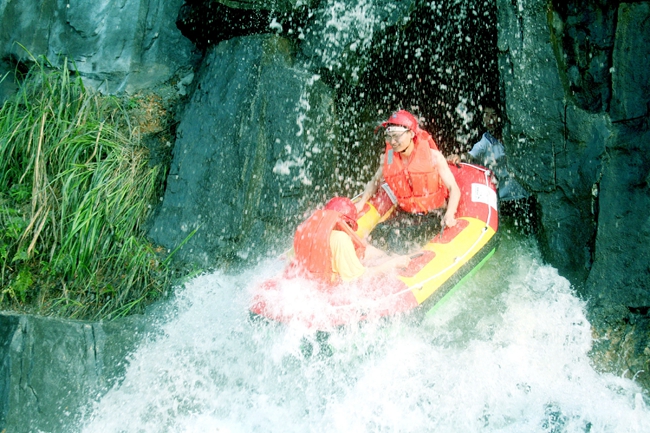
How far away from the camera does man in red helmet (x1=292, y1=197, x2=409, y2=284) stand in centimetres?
382

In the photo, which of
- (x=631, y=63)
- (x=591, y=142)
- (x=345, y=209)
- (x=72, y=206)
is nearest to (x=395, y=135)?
(x=345, y=209)

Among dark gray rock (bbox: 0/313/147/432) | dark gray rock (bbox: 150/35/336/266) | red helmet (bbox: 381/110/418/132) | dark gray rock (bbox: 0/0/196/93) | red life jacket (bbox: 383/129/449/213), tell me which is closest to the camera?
dark gray rock (bbox: 0/313/147/432)

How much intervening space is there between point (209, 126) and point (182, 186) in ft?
1.87

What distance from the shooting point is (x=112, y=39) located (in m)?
5.58

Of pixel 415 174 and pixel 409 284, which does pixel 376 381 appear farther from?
pixel 415 174

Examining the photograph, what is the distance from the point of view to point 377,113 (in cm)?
575

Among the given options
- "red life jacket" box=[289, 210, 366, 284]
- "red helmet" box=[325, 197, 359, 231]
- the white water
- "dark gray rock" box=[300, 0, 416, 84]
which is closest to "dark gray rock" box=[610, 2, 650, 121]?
the white water

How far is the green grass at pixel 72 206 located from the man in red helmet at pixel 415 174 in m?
2.06

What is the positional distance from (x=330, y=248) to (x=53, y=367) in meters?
2.00

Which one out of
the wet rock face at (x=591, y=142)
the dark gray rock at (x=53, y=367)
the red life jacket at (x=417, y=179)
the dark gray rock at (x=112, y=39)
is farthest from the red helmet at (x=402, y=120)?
the dark gray rock at (x=53, y=367)

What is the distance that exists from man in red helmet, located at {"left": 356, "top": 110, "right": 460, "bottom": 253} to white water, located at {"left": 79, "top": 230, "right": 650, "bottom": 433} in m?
0.93

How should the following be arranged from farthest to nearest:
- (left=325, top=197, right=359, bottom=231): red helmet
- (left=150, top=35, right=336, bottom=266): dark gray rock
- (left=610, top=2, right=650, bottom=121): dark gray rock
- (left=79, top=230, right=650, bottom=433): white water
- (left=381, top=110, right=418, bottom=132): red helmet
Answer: (left=150, top=35, right=336, bottom=266): dark gray rock → (left=381, top=110, right=418, bottom=132): red helmet → (left=610, top=2, right=650, bottom=121): dark gray rock → (left=325, top=197, right=359, bottom=231): red helmet → (left=79, top=230, right=650, bottom=433): white water

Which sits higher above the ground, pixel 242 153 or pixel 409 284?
pixel 242 153

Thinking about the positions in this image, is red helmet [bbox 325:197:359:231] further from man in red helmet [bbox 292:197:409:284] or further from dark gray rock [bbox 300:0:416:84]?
dark gray rock [bbox 300:0:416:84]
